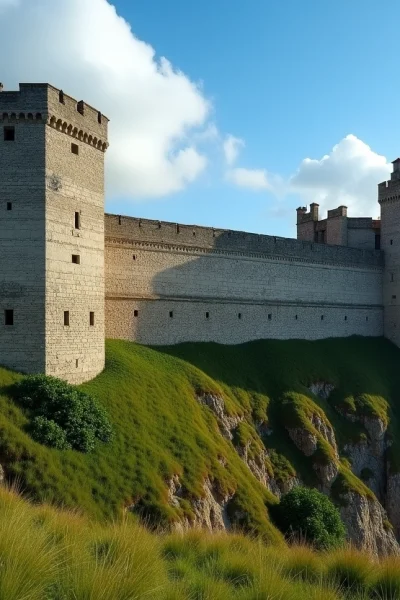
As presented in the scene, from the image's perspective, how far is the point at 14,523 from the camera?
25.2 feet

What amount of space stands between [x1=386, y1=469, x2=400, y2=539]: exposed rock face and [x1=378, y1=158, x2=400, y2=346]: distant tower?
50.4 ft

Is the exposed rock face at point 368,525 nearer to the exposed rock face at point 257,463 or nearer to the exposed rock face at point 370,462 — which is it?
the exposed rock face at point 370,462

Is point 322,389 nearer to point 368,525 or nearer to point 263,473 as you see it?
point 368,525

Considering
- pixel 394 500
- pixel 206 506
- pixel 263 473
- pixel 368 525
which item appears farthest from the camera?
pixel 394 500

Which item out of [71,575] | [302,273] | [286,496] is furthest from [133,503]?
[302,273]

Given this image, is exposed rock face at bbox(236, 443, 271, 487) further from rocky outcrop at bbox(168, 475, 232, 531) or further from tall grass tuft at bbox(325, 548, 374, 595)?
tall grass tuft at bbox(325, 548, 374, 595)

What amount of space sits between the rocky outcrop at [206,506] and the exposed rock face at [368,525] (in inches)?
385

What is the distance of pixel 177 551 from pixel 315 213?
147ft

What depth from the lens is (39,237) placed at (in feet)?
75.3

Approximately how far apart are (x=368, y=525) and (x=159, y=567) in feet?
87.9

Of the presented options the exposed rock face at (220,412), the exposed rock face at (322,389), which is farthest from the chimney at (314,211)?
the exposed rock face at (220,412)

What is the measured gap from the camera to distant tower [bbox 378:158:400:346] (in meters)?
47.5

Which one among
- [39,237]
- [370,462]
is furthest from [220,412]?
[39,237]

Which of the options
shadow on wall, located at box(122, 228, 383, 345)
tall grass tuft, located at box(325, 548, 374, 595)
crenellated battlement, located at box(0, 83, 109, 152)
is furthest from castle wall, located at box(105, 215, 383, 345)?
tall grass tuft, located at box(325, 548, 374, 595)
